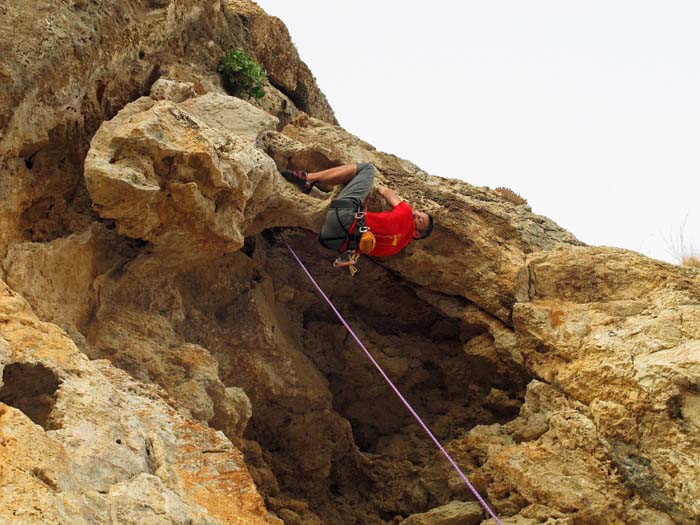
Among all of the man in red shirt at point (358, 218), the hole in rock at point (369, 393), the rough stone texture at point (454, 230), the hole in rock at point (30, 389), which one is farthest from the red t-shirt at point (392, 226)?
the hole in rock at point (30, 389)

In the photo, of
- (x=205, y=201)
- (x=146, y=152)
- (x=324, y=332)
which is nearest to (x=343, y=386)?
(x=324, y=332)

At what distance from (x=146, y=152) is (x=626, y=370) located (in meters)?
4.62

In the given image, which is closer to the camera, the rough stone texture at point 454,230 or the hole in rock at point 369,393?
the rough stone texture at point 454,230

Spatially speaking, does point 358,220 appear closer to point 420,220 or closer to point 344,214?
point 344,214

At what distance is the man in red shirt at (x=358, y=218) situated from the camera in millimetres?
7082

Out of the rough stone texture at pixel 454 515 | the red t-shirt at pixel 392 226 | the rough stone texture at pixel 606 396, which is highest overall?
the red t-shirt at pixel 392 226

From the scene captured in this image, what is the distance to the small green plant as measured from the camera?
28.3 feet

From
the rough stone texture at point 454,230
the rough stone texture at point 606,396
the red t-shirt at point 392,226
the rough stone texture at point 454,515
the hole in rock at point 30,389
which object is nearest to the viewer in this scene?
the hole in rock at point 30,389

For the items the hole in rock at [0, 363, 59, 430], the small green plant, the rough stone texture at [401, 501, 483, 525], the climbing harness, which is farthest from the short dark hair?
the hole in rock at [0, 363, 59, 430]

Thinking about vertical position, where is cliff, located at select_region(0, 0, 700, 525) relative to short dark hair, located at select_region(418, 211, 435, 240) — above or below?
below

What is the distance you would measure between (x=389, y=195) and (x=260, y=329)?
2.27 m

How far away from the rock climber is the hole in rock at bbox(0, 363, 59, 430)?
3914 mm

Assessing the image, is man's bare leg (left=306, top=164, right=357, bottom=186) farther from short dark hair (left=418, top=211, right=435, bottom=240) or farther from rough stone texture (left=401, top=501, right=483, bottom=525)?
rough stone texture (left=401, top=501, right=483, bottom=525)

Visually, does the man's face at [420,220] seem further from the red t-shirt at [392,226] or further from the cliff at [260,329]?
the cliff at [260,329]
